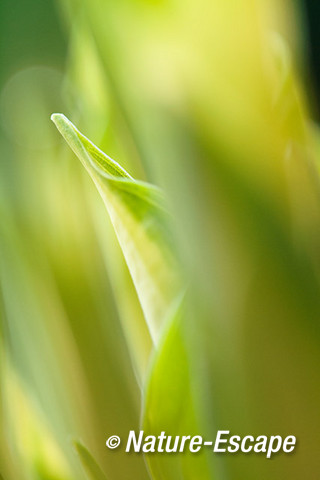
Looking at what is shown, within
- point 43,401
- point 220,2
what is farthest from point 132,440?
point 220,2

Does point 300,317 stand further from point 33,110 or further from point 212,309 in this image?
point 33,110

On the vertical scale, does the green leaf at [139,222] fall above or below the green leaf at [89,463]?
above

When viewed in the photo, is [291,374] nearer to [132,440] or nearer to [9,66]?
[132,440]

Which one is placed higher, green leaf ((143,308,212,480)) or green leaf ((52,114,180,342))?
green leaf ((52,114,180,342))

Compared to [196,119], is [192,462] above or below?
below

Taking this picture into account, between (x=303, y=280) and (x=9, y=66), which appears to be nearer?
(x=303, y=280)
